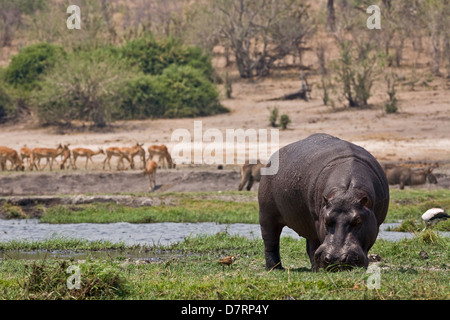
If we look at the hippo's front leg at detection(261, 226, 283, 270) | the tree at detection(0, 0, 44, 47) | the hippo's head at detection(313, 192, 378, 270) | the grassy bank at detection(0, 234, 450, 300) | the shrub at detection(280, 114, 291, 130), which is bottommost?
the shrub at detection(280, 114, 291, 130)

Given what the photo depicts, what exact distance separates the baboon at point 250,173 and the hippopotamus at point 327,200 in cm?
1154

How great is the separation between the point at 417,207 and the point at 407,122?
11283mm

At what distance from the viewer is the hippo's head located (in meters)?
7.07

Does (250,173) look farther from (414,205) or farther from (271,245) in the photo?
(271,245)

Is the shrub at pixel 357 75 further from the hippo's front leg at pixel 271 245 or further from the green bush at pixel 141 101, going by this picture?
the hippo's front leg at pixel 271 245

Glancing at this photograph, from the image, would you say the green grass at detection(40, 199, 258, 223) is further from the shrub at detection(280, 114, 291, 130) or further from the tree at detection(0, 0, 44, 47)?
the tree at detection(0, 0, 44, 47)

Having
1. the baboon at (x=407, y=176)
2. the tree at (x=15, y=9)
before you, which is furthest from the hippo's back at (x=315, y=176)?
the tree at (x=15, y=9)

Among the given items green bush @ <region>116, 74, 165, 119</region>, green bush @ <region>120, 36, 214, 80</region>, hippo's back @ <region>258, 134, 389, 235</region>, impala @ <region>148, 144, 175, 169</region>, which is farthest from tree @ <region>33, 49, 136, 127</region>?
hippo's back @ <region>258, 134, 389, 235</region>

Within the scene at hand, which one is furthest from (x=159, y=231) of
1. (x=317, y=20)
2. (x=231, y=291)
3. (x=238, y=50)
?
(x=317, y=20)

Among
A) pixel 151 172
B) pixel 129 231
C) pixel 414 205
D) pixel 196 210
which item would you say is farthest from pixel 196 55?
pixel 129 231

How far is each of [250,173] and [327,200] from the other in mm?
13909

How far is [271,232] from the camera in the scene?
9.20 metres

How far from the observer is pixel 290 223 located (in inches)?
342

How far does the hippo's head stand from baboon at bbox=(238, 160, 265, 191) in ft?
44.3
